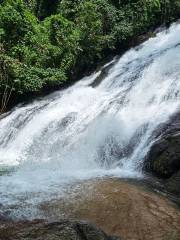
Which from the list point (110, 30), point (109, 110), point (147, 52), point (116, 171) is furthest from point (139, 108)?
point (110, 30)

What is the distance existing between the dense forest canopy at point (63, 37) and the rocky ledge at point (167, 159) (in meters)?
11.7

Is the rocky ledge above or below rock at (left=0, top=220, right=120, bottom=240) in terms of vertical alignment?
below

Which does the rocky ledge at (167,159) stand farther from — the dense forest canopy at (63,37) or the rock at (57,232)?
the dense forest canopy at (63,37)

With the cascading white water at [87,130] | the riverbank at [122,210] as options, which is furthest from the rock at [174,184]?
the cascading white water at [87,130]

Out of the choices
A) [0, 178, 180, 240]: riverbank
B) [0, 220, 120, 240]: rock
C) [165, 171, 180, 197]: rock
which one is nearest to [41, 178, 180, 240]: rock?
[0, 178, 180, 240]: riverbank

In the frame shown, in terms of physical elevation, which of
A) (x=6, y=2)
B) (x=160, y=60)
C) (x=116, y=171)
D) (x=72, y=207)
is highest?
(x=6, y=2)

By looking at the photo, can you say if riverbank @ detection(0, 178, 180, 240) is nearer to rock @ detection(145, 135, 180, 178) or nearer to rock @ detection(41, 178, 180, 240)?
rock @ detection(41, 178, 180, 240)

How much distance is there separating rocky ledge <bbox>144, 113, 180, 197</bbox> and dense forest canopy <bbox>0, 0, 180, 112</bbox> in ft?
38.5

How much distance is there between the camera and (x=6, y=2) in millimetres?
25531

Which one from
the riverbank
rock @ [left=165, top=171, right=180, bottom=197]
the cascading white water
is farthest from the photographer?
the cascading white water

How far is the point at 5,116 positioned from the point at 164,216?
1363 cm

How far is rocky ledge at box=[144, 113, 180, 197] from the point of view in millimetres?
10625

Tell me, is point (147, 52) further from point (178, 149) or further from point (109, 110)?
point (178, 149)

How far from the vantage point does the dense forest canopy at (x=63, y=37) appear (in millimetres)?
22578
